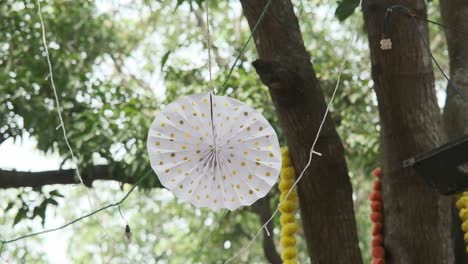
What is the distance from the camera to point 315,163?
2.21 meters

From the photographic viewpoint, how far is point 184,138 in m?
1.94

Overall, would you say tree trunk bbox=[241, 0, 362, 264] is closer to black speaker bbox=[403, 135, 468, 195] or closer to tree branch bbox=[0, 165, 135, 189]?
black speaker bbox=[403, 135, 468, 195]

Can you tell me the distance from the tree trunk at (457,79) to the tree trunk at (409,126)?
0.24m

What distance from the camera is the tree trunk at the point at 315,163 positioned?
220 cm

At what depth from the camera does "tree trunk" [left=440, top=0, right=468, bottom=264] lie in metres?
2.56

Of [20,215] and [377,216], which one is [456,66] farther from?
[20,215]

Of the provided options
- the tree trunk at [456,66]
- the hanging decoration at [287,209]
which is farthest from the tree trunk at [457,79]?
the hanging decoration at [287,209]

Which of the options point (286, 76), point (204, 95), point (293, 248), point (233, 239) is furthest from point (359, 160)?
point (204, 95)

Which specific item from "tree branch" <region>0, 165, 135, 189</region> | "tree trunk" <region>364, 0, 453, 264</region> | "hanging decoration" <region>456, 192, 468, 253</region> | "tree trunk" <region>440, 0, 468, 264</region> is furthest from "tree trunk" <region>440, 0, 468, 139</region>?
"tree branch" <region>0, 165, 135, 189</region>

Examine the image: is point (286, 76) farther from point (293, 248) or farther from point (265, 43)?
point (293, 248)

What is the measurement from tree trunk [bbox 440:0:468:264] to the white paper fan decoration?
801 mm

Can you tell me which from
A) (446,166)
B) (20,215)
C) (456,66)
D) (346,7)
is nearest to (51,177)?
(20,215)

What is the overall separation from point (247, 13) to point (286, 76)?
26 centimetres

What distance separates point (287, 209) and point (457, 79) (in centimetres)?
66
